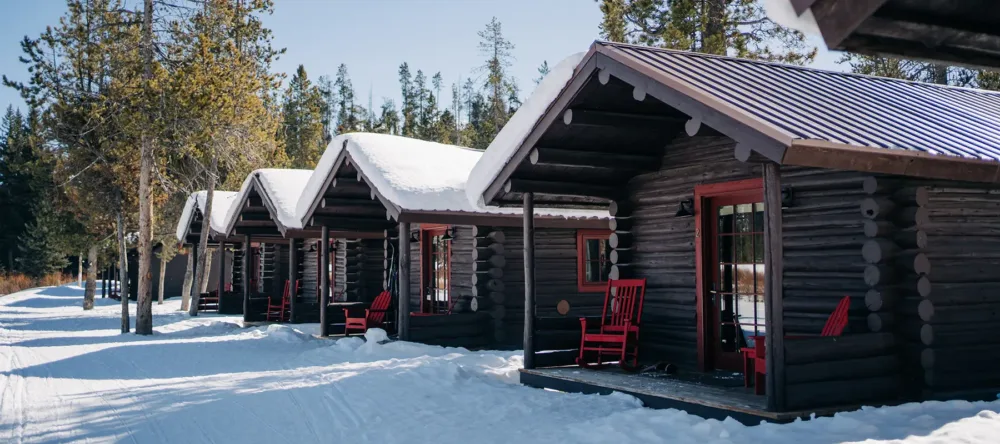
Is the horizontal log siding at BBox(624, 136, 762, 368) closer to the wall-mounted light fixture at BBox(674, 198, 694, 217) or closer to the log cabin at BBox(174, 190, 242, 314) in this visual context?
the wall-mounted light fixture at BBox(674, 198, 694, 217)

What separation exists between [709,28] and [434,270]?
10.5m

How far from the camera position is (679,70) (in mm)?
7695

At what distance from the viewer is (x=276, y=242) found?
2569 cm

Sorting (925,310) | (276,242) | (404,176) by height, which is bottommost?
(925,310)

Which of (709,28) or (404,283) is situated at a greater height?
(709,28)

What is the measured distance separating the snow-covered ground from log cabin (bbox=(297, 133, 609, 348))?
58.4 inches

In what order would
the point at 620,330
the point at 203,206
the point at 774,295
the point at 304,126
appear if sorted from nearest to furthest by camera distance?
the point at 774,295 → the point at 620,330 → the point at 203,206 → the point at 304,126

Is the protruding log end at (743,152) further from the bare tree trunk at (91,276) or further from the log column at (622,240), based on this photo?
the bare tree trunk at (91,276)

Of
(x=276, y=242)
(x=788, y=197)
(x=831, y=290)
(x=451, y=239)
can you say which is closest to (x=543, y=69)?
(x=276, y=242)

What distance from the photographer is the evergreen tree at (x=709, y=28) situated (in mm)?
20656

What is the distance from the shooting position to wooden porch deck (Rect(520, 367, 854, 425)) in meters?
6.90

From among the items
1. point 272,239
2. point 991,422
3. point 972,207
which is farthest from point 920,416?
point 272,239

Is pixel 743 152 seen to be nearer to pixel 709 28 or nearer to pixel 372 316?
pixel 372 316

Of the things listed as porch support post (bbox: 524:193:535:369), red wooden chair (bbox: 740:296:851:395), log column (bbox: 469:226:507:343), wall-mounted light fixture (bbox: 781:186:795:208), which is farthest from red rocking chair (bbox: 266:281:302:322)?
red wooden chair (bbox: 740:296:851:395)
